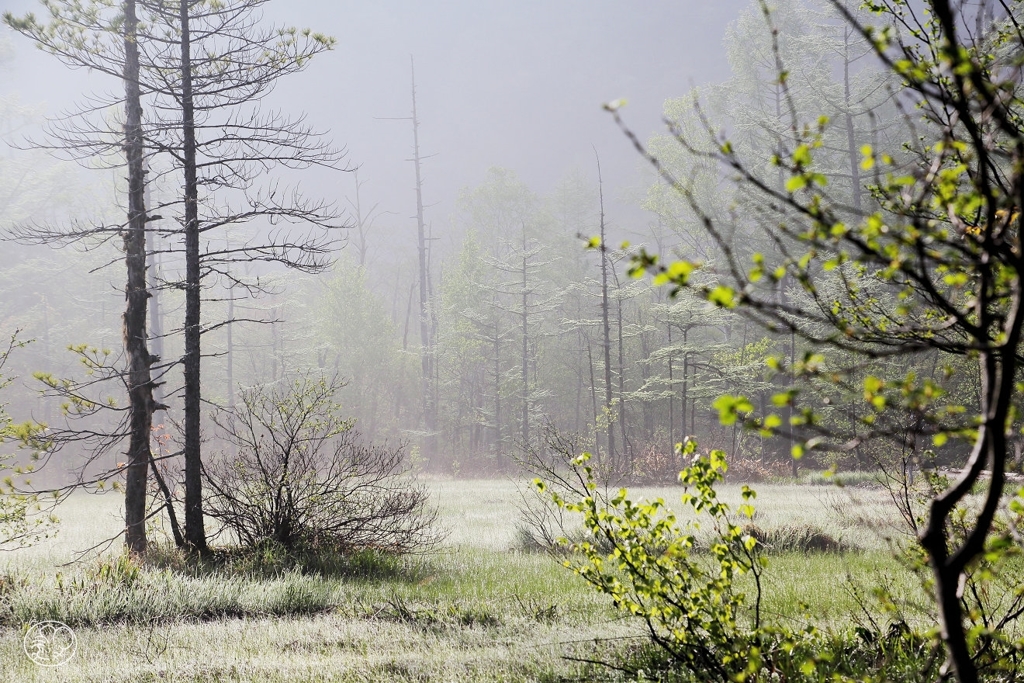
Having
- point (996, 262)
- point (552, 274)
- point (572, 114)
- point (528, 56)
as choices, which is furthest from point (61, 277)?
point (528, 56)

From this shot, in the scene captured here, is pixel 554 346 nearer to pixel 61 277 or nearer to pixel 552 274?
pixel 552 274

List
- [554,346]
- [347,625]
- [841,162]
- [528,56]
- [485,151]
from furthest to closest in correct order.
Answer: [528,56]
[485,151]
[554,346]
[841,162]
[347,625]

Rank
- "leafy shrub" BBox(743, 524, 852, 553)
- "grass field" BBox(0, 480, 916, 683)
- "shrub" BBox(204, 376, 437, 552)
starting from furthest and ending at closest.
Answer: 1. "leafy shrub" BBox(743, 524, 852, 553)
2. "shrub" BBox(204, 376, 437, 552)
3. "grass field" BBox(0, 480, 916, 683)

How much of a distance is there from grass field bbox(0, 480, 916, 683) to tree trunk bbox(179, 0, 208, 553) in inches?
24.3

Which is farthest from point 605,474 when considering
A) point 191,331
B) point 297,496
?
point 191,331

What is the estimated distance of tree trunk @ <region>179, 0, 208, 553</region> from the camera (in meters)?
8.94

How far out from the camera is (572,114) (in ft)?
369

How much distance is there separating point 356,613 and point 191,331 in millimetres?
4386

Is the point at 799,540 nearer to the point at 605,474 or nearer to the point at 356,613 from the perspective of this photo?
the point at 605,474

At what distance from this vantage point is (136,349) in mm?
9656

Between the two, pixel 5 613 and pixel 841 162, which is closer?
pixel 5 613

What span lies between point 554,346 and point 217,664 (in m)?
36.1

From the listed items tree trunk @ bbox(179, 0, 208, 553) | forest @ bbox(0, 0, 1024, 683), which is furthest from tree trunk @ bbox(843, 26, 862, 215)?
tree trunk @ bbox(179, 0, 208, 553)

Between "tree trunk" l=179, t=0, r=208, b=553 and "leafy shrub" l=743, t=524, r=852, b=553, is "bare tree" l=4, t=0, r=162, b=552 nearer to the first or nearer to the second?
"tree trunk" l=179, t=0, r=208, b=553
